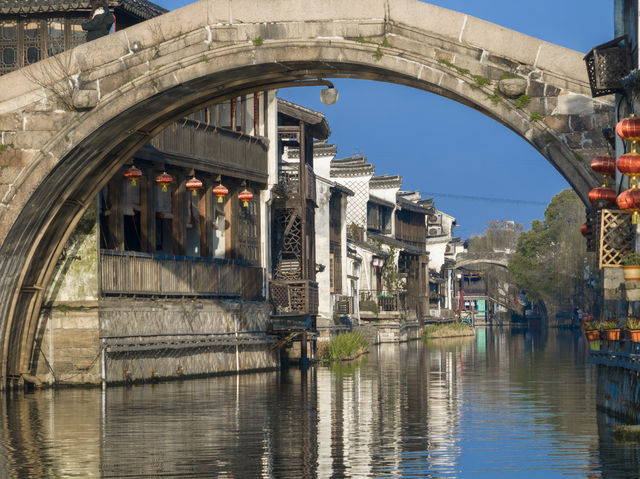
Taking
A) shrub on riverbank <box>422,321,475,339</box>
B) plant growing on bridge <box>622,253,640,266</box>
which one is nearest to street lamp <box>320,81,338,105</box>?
plant growing on bridge <box>622,253,640,266</box>

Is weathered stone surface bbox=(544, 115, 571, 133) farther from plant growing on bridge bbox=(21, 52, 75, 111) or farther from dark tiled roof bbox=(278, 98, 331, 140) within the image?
dark tiled roof bbox=(278, 98, 331, 140)

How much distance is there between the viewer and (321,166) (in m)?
51.6

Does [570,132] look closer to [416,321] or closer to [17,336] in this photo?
[17,336]

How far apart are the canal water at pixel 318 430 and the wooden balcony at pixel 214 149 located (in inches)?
238

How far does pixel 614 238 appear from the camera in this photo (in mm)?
15992

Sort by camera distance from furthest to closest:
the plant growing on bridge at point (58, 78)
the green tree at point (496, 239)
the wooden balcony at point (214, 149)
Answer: the green tree at point (496, 239)
the wooden balcony at point (214, 149)
the plant growing on bridge at point (58, 78)

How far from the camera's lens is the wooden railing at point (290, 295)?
35219 millimetres

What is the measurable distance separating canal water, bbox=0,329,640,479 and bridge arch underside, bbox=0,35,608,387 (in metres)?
2.53

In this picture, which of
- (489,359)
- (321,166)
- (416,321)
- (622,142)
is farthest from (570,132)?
(416,321)

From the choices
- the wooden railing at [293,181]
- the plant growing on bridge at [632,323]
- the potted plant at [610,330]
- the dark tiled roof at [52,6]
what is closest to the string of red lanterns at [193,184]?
the wooden railing at [293,181]

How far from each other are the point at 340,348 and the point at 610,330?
2290 centimetres

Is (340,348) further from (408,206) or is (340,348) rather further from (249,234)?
(408,206)

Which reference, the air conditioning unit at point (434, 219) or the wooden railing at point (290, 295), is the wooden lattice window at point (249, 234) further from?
the air conditioning unit at point (434, 219)

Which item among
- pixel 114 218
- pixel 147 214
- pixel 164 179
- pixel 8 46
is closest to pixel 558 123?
pixel 164 179
